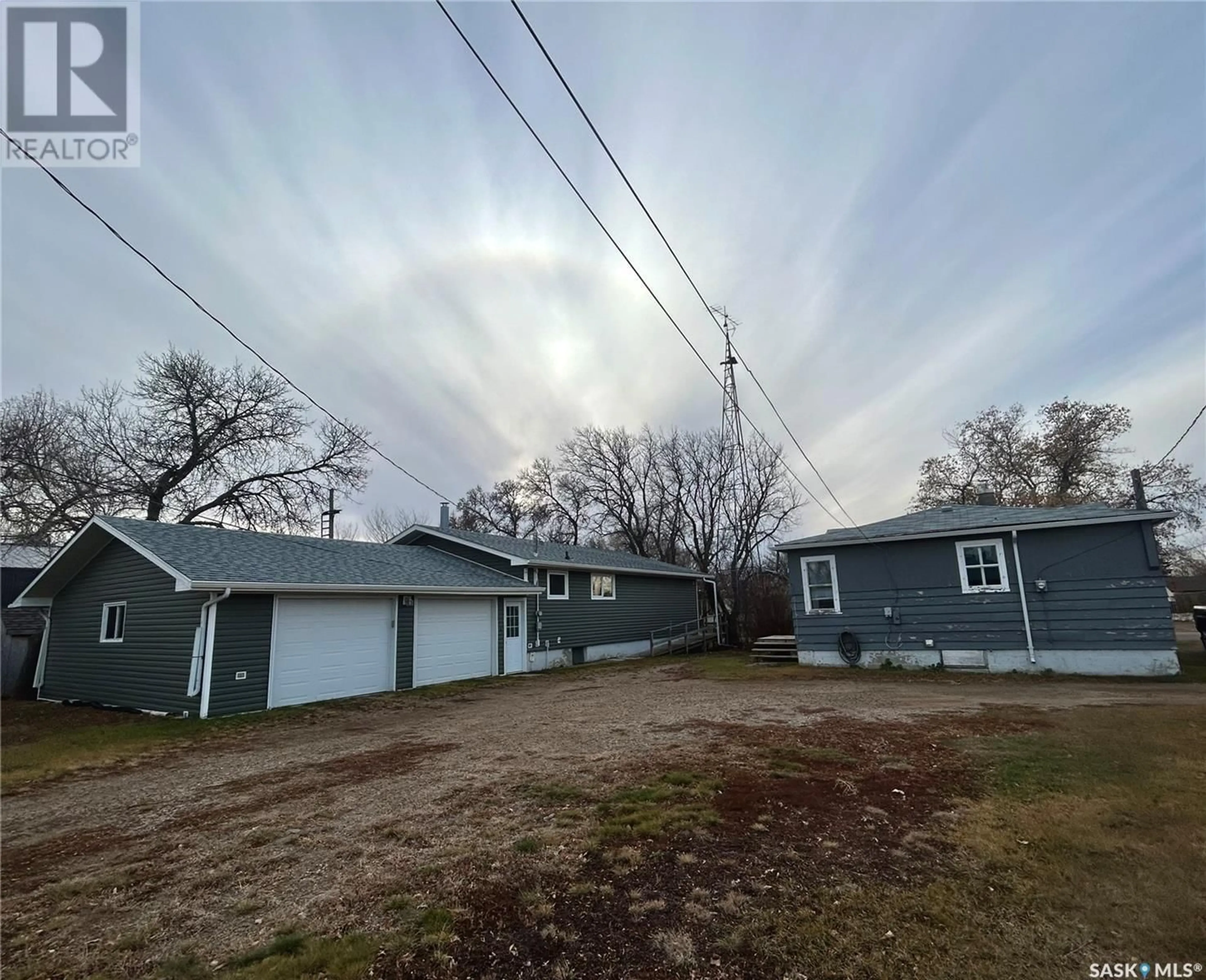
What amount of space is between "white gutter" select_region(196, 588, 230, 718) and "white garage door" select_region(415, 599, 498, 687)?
179 inches

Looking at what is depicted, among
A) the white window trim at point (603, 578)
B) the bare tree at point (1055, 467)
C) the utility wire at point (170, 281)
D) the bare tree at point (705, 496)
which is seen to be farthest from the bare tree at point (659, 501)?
the utility wire at point (170, 281)

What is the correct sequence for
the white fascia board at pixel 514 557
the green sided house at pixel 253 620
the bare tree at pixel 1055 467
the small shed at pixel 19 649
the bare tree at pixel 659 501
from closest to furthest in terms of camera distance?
the green sided house at pixel 253 620 < the small shed at pixel 19 649 < the white fascia board at pixel 514 557 < the bare tree at pixel 1055 467 < the bare tree at pixel 659 501

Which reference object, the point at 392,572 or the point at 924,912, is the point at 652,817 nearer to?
the point at 924,912

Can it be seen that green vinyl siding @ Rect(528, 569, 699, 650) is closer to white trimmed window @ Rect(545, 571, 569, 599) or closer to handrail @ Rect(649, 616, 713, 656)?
white trimmed window @ Rect(545, 571, 569, 599)

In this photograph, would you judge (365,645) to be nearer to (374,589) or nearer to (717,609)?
(374,589)

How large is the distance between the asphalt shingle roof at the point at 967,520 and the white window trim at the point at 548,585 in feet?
24.4

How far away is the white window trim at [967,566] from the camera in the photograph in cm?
1314

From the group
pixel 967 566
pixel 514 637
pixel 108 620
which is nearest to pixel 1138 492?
pixel 967 566

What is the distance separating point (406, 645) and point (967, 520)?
13.8 m

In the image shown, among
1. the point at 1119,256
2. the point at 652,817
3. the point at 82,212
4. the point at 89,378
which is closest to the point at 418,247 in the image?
the point at 82,212

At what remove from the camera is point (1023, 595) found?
508 inches

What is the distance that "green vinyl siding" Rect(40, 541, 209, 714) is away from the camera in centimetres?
1095

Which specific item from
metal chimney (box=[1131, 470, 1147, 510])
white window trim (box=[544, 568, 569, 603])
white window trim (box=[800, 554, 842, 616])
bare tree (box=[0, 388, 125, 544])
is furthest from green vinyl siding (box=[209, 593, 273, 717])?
metal chimney (box=[1131, 470, 1147, 510])

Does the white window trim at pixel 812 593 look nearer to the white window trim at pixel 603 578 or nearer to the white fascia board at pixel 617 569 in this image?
the white fascia board at pixel 617 569
